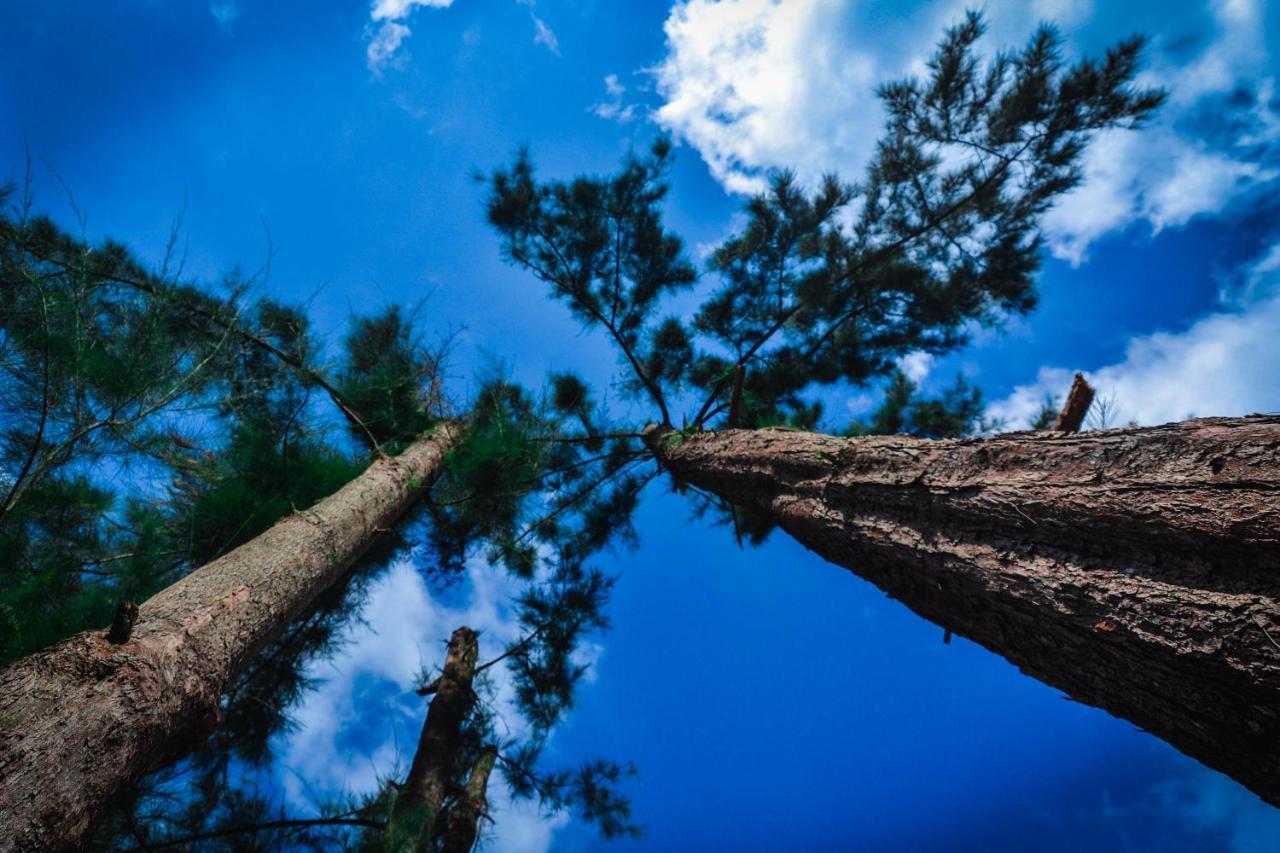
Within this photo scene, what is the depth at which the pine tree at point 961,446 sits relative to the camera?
0.90 metres

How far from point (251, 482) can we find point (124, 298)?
1033 millimetres

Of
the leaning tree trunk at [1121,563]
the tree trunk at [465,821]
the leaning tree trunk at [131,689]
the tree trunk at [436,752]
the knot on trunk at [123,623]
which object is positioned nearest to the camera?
the leaning tree trunk at [1121,563]

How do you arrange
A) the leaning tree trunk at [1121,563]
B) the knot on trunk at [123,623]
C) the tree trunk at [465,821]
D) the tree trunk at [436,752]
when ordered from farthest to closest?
the tree trunk at [465,821], the tree trunk at [436,752], the knot on trunk at [123,623], the leaning tree trunk at [1121,563]

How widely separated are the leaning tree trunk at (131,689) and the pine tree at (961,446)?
2019mm

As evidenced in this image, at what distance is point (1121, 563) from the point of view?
3.45 feet

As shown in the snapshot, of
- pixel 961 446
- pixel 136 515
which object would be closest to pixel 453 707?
pixel 136 515

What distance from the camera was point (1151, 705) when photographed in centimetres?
94

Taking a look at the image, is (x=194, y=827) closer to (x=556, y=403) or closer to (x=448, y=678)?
(x=448, y=678)

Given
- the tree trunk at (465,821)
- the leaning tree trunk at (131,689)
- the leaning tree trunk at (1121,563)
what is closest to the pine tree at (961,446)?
the leaning tree trunk at (1121,563)

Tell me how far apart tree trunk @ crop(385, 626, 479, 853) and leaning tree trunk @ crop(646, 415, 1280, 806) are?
9.28ft

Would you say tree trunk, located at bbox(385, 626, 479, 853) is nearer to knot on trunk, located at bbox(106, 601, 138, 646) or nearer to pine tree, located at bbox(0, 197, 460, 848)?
pine tree, located at bbox(0, 197, 460, 848)

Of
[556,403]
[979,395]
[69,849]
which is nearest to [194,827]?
[69,849]

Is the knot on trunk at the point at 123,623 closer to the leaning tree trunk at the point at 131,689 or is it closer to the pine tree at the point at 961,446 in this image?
the leaning tree trunk at the point at 131,689

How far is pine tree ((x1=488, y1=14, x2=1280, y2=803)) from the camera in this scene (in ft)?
2.95
